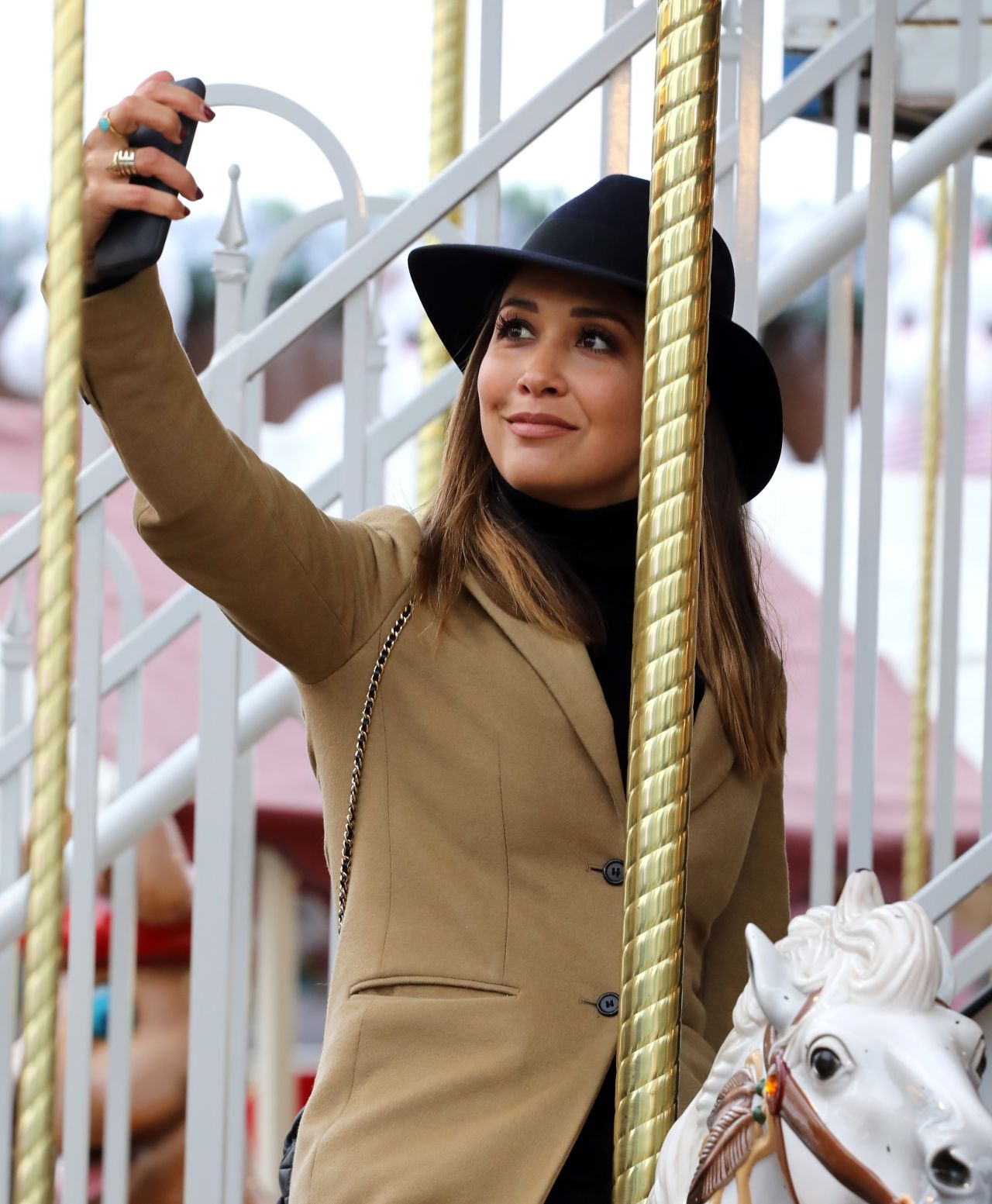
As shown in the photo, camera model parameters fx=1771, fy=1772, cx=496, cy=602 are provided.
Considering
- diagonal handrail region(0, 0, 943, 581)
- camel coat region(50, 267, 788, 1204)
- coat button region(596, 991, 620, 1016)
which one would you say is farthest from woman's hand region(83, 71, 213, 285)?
diagonal handrail region(0, 0, 943, 581)

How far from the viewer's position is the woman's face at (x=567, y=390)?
1687 mm

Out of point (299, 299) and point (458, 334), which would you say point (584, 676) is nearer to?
point (458, 334)

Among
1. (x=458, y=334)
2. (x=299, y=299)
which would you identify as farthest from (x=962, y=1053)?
(x=299, y=299)

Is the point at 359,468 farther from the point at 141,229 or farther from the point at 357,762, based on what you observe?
the point at 141,229

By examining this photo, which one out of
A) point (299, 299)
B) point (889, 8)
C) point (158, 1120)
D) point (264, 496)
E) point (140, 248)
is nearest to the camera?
point (140, 248)

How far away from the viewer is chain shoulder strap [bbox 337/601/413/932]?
1.62m

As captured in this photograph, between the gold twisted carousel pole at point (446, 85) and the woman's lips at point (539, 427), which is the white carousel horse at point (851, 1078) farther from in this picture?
the gold twisted carousel pole at point (446, 85)

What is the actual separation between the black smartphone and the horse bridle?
25.6 inches

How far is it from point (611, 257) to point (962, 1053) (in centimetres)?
90

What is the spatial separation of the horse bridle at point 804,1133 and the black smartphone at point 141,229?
649 millimetres

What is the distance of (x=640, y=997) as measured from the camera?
4.04 ft

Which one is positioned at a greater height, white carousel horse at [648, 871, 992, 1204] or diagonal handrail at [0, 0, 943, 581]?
diagonal handrail at [0, 0, 943, 581]

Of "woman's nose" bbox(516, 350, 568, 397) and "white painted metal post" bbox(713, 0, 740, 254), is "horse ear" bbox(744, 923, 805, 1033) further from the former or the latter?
"white painted metal post" bbox(713, 0, 740, 254)

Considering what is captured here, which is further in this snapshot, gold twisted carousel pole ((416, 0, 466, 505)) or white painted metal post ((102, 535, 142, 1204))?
gold twisted carousel pole ((416, 0, 466, 505))
